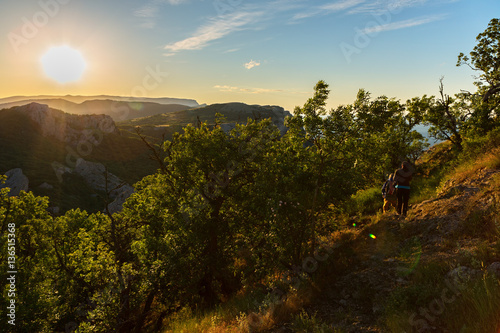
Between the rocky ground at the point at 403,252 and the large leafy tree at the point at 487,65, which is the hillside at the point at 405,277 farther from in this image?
the large leafy tree at the point at 487,65

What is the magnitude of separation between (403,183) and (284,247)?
22.4 ft

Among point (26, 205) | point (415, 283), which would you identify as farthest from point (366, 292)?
point (26, 205)

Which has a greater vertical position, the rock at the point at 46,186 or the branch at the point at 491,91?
the branch at the point at 491,91

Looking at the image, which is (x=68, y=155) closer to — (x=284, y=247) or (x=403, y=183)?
(x=284, y=247)

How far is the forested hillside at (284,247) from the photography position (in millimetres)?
7059

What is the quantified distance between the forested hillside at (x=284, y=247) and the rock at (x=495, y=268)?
3cm

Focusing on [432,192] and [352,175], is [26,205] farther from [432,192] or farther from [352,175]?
[432,192]

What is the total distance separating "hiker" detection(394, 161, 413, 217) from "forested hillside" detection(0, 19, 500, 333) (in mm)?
918

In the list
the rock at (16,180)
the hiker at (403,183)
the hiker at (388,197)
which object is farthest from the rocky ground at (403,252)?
the rock at (16,180)

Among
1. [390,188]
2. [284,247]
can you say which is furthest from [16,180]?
[390,188]

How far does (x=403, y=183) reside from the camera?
1217 cm

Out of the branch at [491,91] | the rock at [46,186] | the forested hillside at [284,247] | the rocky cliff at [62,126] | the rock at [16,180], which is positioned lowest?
the rock at [46,186]

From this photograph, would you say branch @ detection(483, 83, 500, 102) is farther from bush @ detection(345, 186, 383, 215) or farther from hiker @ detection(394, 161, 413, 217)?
hiker @ detection(394, 161, 413, 217)

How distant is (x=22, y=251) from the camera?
22.0m
